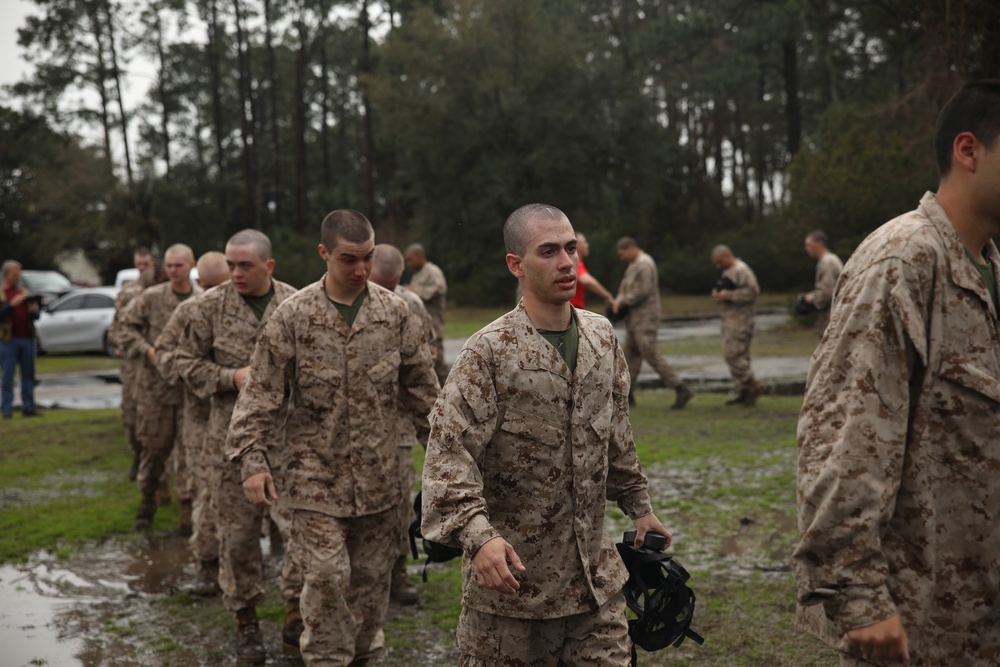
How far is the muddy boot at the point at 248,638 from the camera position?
6.09 metres

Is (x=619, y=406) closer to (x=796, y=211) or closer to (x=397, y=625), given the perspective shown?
(x=397, y=625)

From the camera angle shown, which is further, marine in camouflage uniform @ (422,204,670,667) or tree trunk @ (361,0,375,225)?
tree trunk @ (361,0,375,225)

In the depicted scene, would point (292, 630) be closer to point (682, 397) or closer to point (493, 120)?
point (682, 397)

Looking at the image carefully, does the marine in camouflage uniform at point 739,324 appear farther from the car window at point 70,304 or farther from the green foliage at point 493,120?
the green foliage at point 493,120

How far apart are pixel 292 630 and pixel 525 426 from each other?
3.00m

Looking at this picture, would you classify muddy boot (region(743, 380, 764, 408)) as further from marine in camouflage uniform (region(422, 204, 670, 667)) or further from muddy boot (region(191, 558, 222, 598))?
marine in camouflage uniform (region(422, 204, 670, 667))

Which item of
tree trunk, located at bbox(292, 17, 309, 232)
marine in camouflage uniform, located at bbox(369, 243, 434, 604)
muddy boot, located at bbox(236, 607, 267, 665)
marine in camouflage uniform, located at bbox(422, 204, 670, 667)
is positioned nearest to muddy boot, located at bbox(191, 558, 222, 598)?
muddy boot, located at bbox(236, 607, 267, 665)

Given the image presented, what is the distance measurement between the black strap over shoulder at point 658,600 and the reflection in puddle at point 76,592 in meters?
3.52

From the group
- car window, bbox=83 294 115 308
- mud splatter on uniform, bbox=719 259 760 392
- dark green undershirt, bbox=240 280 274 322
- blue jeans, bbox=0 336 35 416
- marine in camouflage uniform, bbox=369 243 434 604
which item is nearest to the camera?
marine in camouflage uniform, bbox=369 243 434 604

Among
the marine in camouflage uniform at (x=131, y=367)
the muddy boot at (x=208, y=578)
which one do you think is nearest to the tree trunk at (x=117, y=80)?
the marine in camouflage uniform at (x=131, y=367)

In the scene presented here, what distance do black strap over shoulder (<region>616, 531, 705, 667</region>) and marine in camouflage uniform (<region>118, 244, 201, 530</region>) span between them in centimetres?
578

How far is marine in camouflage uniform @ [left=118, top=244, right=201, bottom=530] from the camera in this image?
934cm

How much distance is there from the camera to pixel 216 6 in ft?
165

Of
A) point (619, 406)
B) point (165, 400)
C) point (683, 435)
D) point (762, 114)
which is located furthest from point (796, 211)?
point (762, 114)
